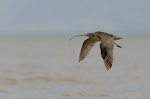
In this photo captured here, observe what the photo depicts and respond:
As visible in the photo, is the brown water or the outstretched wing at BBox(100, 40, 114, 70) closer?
the outstretched wing at BBox(100, 40, 114, 70)

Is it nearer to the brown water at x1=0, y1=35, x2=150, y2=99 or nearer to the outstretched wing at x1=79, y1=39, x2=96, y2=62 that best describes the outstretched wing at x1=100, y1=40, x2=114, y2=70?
the outstretched wing at x1=79, y1=39, x2=96, y2=62

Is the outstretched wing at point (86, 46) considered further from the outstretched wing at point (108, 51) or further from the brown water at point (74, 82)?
the brown water at point (74, 82)

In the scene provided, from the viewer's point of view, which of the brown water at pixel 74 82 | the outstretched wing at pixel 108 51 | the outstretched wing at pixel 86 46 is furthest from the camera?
the brown water at pixel 74 82

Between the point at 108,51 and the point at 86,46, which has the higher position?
the point at 86,46

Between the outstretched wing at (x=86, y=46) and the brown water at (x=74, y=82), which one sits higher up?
the outstretched wing at (x=86, y=46)

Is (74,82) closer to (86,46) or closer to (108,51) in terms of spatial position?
(86,46)

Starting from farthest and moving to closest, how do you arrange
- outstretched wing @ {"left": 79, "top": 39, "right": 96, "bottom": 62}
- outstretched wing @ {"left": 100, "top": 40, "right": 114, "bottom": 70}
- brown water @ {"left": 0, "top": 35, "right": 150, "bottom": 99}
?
brown water @ {"left": 0, "top": 35, "right": 150, "bottom": 99} → outstretched wing @ {"left": 79, "top": 39, "right": 96, "bottom": 62} → outstretched wing @ {"left": 100, "top": 40, "right": 114, "bottom": 70}

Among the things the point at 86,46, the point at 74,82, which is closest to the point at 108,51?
the point at 86,46

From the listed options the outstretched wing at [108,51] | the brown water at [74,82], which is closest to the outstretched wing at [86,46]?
the outstretched wing at [108,51]

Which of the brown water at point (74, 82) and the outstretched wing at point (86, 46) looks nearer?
the outstretched wing at point (86, 46)

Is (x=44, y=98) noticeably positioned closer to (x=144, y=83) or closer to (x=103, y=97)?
(x=103, y=97)

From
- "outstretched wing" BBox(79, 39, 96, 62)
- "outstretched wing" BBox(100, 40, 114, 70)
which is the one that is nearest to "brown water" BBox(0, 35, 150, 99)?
"outstretched wing" BBox(79, 39, 96, 62)
